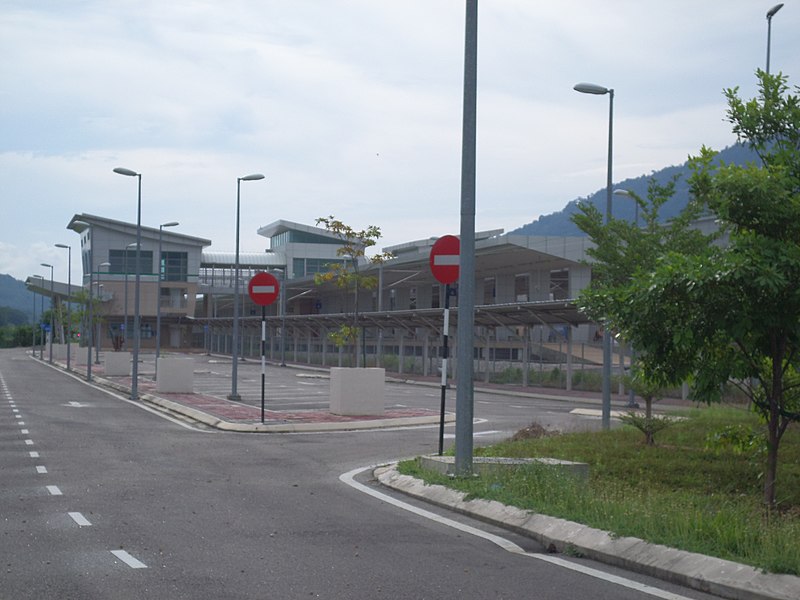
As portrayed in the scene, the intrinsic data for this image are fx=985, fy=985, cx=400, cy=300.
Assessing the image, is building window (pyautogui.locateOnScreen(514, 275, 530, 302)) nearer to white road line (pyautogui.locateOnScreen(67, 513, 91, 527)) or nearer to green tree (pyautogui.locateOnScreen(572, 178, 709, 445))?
green tree (pyautogui.locateOnScreen(572, 178, 709, 445))

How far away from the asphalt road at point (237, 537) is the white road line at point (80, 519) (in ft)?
0.04

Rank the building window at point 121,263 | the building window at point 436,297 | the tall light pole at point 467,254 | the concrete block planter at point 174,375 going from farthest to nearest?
the building window at point 121,263 → the building window at point 436,297 → the concrete block planter at point 174,375 → the tall light pole at point 467,254

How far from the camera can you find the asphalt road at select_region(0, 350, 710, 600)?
7.48 meters

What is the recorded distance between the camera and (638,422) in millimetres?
17234

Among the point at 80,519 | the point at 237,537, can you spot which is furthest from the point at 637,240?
the point at 80,519

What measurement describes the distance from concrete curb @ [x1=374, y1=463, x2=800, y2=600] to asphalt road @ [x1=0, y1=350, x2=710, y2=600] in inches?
6.1

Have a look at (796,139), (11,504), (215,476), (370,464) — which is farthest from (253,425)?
(796,139)

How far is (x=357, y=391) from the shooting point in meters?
27.0

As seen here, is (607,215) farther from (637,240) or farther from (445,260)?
(445,260)

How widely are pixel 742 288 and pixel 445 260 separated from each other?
550cm

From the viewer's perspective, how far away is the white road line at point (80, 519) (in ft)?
33.1

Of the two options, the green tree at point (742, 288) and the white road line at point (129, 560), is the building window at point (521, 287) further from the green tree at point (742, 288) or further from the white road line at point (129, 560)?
the white road line at point (129, 560)

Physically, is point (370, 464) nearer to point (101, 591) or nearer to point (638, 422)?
point (638, 422)

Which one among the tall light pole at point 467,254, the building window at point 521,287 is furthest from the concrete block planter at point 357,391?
the building window at point 521,287
